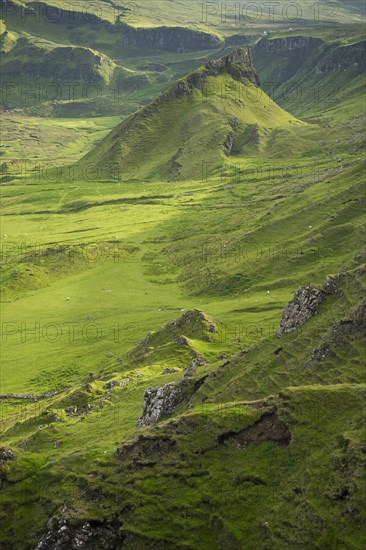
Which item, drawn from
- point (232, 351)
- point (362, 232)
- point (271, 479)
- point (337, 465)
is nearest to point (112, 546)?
point (271, 479)

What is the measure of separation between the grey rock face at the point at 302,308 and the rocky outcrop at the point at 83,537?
33375 mm

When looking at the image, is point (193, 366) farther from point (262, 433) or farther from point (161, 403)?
point (262, 433)

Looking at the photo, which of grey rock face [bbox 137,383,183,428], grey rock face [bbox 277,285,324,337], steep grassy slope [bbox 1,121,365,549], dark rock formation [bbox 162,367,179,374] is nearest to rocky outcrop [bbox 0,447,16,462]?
steep grassy slope [bbox 1,121,365,549]

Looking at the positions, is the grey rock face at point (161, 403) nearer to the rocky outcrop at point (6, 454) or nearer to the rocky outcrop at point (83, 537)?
the rocky outcrop at point (6, 454)

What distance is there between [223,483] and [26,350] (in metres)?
105

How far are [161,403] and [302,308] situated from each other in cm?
2025

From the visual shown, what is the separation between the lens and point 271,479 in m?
52.5

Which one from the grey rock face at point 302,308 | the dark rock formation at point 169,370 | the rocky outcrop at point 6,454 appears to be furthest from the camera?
the dark rock formation at point 169,370

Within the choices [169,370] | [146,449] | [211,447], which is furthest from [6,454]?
[169,370]

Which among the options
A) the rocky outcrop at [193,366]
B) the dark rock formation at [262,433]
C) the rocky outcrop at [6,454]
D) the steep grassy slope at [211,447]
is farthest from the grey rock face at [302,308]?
the rocky outcrop at [6,454]

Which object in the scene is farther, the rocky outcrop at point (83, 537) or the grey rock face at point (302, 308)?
the grey rock face at point (302, 308)

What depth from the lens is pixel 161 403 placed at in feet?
240

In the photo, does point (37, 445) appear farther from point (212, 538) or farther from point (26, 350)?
point (26, 350)

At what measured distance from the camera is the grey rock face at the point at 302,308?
77500 millimetres
